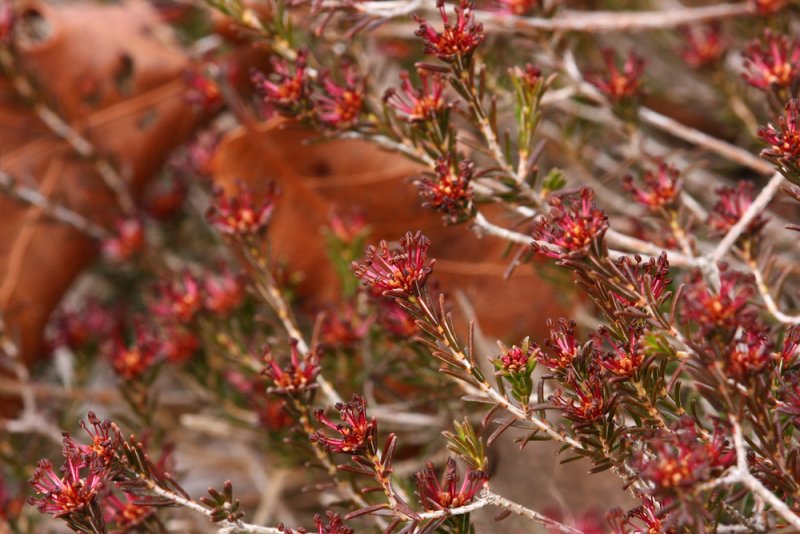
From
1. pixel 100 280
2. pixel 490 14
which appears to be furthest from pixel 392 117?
pixel 100 280

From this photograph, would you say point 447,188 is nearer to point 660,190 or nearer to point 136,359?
point 660,190

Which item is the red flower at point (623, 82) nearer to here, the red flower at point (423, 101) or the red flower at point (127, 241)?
the red flower at point (423, 101)

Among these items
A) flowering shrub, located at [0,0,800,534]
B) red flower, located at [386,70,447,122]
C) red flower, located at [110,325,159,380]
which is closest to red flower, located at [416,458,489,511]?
flowering shrub, located at [0,0,800,534]

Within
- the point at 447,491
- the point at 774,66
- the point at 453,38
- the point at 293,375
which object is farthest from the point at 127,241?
the point at 774,66

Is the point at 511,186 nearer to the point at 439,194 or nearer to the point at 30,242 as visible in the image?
the point at 439,194

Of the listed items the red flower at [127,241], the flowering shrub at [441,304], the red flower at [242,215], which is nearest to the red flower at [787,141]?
the flowering shrub at [441,304]

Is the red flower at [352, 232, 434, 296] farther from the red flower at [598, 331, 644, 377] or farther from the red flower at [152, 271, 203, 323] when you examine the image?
the red flower at [152, 271, 203, 323]

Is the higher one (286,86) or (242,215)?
(286,86)
